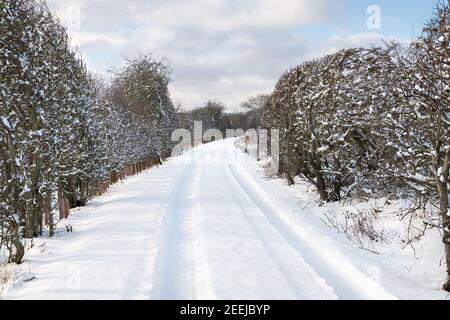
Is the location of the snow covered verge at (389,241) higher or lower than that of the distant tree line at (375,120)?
lower

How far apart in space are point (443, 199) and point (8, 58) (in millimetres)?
8585

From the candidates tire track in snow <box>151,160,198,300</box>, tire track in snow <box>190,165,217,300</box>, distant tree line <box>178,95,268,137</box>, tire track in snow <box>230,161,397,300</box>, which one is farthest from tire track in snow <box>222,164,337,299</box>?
distant tree line <box>178,95,268,137</box>

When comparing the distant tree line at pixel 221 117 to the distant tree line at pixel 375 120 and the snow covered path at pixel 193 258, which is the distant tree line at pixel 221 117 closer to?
the distant tree line at pixel 375 120

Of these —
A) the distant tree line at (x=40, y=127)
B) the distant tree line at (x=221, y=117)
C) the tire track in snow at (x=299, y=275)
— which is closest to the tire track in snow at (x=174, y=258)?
the tire track in snow at (x=299, y=275)

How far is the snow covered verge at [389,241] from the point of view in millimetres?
6586

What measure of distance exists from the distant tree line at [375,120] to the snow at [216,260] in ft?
Answer: 3.58

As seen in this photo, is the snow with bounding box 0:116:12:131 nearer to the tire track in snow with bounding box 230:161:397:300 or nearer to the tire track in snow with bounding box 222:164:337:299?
the tire track in snow with bounding box 222:164:337:299

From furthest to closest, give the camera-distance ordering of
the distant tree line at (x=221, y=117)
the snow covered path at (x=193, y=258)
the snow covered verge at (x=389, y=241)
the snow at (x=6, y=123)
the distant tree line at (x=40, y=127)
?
the distant tree line at (x=221, y=117) < the distant tree line at (x=40, y=127) < the snow at (x=6, y=123) < the snow covered verge at (x=389, y=241) < the snow covered path at (x=193, y=258)

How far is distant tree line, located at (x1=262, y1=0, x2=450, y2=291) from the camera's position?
6.27 meters

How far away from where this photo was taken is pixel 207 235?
946cm

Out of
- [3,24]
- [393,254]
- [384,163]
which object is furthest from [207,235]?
[3,24]

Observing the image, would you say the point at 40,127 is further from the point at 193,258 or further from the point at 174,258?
the point at 193,258

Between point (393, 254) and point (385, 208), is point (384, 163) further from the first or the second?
point (393, 254)

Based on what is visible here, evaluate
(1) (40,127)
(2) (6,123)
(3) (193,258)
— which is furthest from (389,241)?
(1) (40,127)
